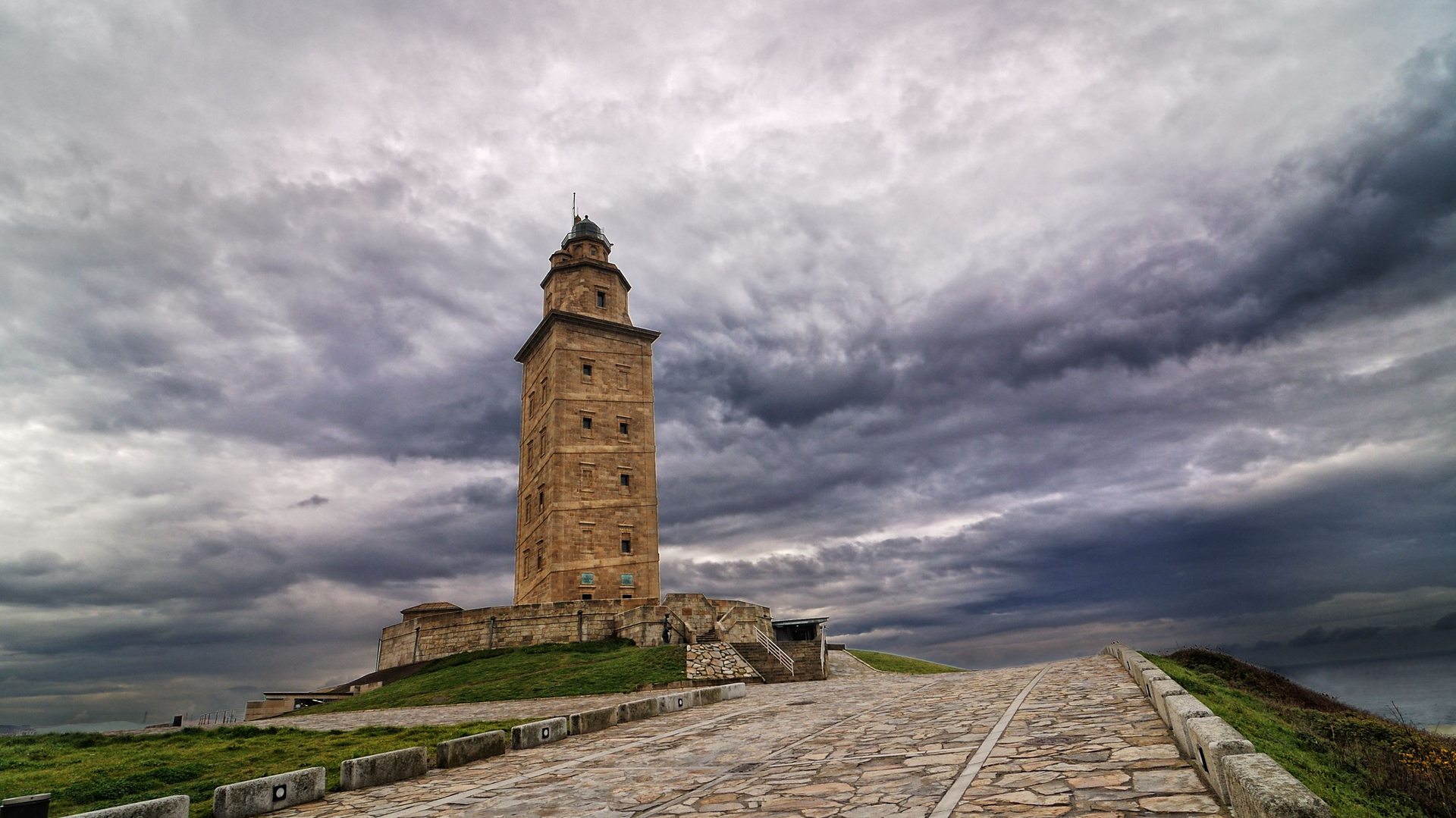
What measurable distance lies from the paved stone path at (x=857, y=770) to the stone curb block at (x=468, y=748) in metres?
0.24

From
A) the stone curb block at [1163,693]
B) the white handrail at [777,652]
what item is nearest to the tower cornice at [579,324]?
the white handrail at [777,652]

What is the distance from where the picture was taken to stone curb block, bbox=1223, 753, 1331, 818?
3629 mm

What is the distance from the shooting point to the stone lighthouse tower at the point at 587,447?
128ft

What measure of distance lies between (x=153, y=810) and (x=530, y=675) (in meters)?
20.7

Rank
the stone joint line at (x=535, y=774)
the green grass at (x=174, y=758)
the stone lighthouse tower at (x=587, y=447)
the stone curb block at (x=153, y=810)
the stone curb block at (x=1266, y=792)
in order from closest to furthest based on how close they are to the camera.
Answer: the stone curb block at (x=1266, y=792) → the stone curb block at (x=153, y=810) → the stone joint line at (x=535, y=774) → the green grass at (x=174, y=758) → the stone lighthouse tower at (x=587, y=447)

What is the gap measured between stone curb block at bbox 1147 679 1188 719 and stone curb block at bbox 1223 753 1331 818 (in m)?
3.41

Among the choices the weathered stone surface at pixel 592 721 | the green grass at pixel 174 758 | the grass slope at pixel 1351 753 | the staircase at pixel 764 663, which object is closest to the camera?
the grass slope at pixel 1351 753

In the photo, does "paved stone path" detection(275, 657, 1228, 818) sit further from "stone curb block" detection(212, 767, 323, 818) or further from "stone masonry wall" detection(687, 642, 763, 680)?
"stone masonry wall" detection(687, 642, 763, 680)

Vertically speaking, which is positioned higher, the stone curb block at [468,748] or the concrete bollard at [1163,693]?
the concrete bollard at [1163,693]

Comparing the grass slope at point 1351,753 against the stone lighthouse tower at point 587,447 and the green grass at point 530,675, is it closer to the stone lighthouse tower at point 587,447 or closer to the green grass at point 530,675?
the green grass at point 530,675

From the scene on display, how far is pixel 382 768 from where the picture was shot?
8836 mm

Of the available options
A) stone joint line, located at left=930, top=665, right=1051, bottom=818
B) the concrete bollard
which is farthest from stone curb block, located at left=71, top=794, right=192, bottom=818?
the concrete bollard

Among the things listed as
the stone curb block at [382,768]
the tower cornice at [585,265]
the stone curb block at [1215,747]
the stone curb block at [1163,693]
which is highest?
the tower cornice at [585,265]

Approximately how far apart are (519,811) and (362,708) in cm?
2297
